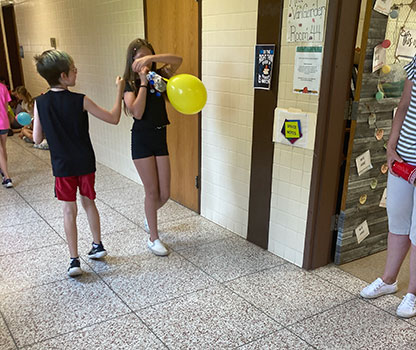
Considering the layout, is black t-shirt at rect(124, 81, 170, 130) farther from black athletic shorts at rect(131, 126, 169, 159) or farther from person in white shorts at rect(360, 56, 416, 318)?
person in white shorts at rect(360, 56, 416, 318)

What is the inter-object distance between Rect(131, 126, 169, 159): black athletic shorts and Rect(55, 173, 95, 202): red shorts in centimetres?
35

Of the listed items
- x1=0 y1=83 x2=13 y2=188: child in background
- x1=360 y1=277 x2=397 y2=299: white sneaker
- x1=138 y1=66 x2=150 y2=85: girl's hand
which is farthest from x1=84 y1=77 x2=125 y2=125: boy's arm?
x1=0 y1=83 x2=13 y2=188: child in background

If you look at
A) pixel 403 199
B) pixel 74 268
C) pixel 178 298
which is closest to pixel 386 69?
pixel 403 199

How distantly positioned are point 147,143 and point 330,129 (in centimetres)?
116

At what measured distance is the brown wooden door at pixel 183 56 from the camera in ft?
10.2

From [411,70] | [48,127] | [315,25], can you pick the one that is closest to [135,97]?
[48,127]

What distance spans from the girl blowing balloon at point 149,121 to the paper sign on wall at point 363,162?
1.26m

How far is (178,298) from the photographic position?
2.21 meters

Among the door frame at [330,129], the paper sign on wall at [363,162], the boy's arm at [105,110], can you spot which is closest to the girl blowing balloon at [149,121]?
the boy's arm at [105,110]

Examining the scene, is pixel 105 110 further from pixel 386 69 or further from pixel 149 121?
pixel 386 69

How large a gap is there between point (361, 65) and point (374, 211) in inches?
40.6

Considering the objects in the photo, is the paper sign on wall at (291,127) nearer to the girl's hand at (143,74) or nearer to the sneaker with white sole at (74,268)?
the girl's hand at (143,74)

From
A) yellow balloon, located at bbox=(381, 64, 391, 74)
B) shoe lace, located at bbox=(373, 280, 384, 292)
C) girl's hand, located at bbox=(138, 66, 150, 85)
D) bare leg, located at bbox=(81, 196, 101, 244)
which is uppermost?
yellow balloon, located at bbox=(381, 64, 391, 74)

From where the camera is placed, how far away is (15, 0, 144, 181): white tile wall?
4.07 m
